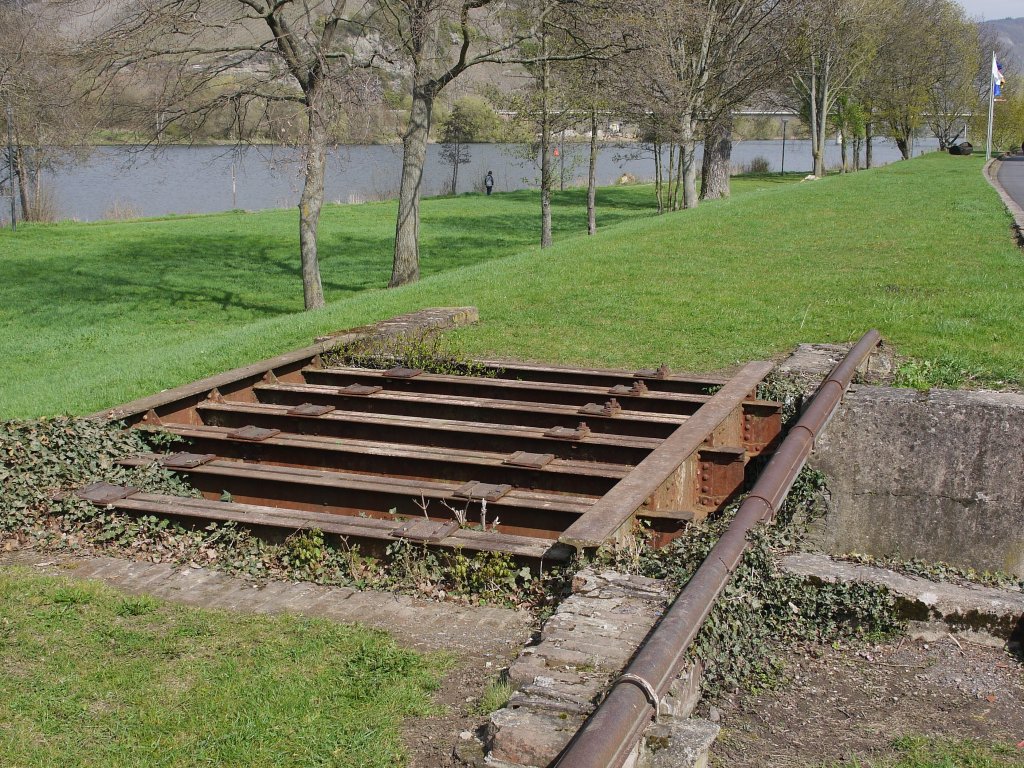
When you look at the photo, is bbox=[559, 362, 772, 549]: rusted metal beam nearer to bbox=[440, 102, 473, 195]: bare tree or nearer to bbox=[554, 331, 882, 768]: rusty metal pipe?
bbox=[554, 331, 882, 768]: rusty metal pipe

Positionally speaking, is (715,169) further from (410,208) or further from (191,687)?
(191,687)

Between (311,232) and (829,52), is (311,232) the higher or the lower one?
the lower one

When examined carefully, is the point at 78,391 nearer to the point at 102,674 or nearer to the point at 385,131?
the point at 102,674

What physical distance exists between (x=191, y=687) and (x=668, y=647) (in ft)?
6.26

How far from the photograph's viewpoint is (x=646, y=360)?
9492mm

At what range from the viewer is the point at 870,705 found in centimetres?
439

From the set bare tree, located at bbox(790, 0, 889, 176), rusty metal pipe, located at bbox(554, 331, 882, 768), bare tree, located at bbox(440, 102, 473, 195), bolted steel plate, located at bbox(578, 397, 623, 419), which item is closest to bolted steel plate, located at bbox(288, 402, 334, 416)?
bolted steel plate, located at bbox(578, 397, 623, 419)

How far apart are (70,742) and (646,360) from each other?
6.64m

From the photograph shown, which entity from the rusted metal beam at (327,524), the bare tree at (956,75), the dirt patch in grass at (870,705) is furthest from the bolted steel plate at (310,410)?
the bare tree at (956,75)

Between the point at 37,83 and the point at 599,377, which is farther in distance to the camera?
the point at 37,83

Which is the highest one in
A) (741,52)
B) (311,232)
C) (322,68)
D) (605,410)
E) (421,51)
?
(741,52)

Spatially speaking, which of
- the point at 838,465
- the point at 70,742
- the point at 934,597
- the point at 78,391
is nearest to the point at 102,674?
the point at 70,742

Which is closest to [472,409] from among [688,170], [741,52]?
[688,170]

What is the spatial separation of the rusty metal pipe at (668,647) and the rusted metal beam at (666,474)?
0.56 meters
